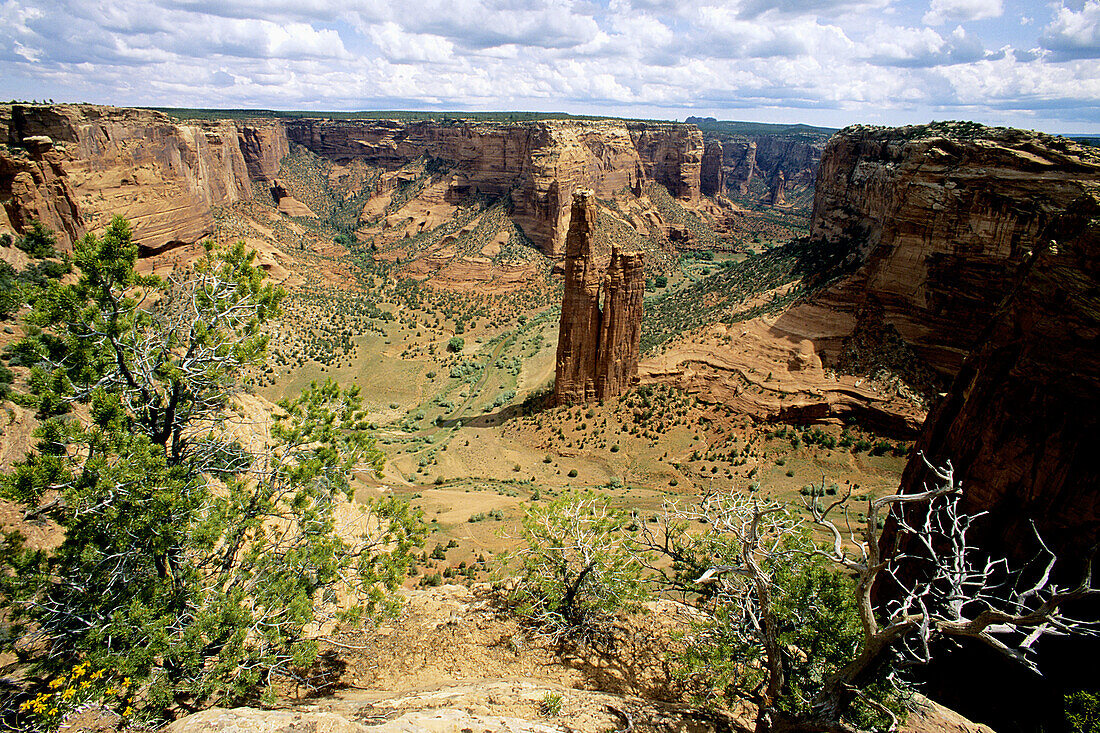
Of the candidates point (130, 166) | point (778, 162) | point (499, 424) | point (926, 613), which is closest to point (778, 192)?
point (778, 162)

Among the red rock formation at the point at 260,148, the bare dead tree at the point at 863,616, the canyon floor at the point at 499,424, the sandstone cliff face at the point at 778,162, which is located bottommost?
the canyon floor at the point at 499,424

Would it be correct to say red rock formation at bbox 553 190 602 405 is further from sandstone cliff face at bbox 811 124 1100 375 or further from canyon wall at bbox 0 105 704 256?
canyon wall at bbox 0 105 704 256

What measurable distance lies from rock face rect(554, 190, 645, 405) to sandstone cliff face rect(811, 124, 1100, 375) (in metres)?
14.5

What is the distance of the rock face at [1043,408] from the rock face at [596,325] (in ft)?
82.8

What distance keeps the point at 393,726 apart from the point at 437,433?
37.1 m

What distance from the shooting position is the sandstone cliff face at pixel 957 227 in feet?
93.6

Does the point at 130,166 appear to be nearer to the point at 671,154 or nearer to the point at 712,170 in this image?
the point at 671,154

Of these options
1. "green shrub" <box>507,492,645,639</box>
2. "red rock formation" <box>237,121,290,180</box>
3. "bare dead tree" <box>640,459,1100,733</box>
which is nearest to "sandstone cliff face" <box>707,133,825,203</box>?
"red rock formation" <box>237,121,290,180</box>

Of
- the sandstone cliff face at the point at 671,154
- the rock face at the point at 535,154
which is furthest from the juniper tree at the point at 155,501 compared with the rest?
the sandstone cliff face at the point at 671,154

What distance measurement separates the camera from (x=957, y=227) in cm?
3161

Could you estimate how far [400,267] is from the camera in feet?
288

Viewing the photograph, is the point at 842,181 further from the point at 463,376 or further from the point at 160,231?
the point at 160,231

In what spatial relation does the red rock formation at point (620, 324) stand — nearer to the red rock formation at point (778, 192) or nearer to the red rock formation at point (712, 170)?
the red rock formation at point (712, 170)

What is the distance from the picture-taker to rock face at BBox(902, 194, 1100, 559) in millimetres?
12641
